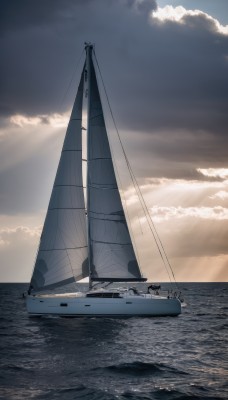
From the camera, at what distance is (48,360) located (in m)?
20.4

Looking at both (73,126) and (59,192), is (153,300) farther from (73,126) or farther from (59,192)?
(73,126)

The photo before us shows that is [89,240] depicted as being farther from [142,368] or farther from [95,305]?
[142,368]

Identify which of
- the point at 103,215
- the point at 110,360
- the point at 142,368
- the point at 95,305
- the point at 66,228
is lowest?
the point at 142,368

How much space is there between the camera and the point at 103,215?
109ft

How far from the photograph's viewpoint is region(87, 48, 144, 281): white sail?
3269 centimetres

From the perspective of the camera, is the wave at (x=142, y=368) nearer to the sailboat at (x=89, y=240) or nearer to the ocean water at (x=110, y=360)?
the ocean water at (x=110, y=360)

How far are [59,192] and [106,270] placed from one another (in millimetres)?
6120

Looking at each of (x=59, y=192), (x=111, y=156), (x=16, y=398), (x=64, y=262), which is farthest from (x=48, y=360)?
(x=111, y=156)

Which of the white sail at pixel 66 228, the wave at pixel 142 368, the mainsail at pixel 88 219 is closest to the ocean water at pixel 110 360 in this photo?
the wave at pixel 142 368

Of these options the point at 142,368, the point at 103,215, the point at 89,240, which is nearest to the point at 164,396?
the point at 142,368

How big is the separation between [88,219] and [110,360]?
43.9ft

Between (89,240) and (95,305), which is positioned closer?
(95,305)

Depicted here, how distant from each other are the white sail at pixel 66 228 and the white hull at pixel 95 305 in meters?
1.09

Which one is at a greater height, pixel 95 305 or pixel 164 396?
pixel 95 305
